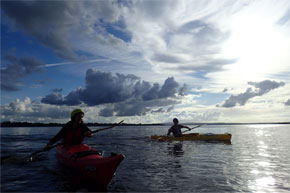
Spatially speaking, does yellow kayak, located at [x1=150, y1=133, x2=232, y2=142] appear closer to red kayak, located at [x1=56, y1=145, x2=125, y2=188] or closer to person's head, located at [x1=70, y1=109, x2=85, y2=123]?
person's head, located at [x1=70, y1=109, x2=85, y2=123]

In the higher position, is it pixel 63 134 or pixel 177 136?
pixel 63 134

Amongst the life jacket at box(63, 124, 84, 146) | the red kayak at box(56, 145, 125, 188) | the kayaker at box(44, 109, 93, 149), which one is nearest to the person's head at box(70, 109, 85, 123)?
the kayaker at box(44, 109, 93, 149)

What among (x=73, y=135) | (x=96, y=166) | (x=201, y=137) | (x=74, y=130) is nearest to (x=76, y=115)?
(x=74, y=130)

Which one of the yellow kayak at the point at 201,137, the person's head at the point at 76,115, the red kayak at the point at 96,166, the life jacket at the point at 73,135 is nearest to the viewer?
the red kayak at the point at 96,166

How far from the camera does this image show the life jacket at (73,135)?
11.5 meters

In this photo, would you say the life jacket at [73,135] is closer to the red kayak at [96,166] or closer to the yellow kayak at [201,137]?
the red kayak at [96,166]

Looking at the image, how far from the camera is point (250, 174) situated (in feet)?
36.1

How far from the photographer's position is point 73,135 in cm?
1160

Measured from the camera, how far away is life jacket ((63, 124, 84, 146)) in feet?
37.9

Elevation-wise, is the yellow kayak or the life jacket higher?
the life jacket

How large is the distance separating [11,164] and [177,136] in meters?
18.8

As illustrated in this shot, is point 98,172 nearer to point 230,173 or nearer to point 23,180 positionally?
point 23,180

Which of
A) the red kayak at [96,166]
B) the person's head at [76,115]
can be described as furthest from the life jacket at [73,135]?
the red kayak at [96,166]

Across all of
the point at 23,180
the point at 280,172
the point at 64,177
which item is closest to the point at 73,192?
the point at 64,177
